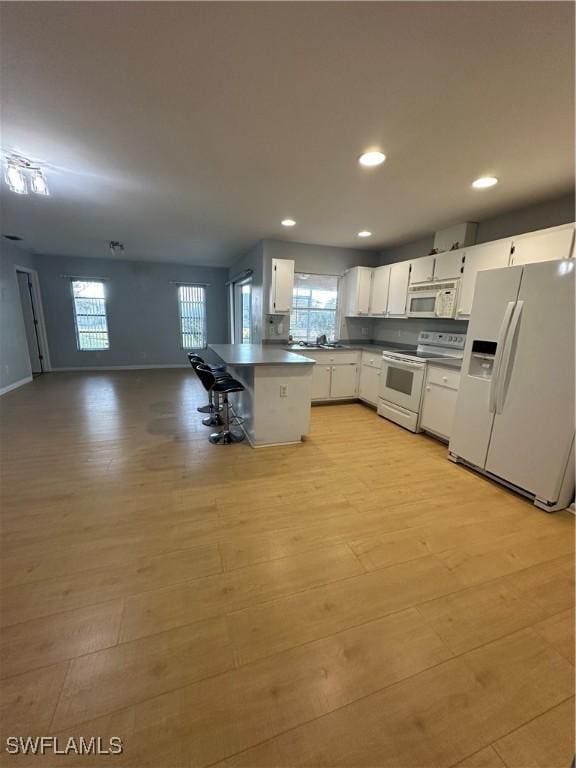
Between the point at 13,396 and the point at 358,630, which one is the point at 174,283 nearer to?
the point at 13,396

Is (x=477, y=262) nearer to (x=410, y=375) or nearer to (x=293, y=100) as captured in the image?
(x=410, y=375)

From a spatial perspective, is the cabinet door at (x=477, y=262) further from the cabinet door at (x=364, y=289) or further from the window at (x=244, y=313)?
the window at (x=244, y=313)

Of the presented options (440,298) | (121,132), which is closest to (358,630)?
Answer: (121,132)

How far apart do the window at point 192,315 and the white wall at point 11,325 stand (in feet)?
10.5

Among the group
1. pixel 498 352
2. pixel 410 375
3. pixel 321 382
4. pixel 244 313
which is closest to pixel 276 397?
pixel 321 382

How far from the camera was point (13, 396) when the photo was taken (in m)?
4.93

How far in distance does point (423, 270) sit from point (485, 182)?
1.47 m

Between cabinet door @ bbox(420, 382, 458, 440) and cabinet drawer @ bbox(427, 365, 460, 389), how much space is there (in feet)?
0.15

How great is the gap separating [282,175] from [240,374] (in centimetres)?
224

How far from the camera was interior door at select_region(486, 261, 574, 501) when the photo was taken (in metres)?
2.14

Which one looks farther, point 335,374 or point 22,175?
point 335,374

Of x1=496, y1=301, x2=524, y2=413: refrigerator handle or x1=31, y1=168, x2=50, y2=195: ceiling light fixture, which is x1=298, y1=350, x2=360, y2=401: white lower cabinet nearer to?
x1=496, y1=301, x2=524, y2=413: refrigerator handle

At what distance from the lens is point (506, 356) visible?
2.46 m

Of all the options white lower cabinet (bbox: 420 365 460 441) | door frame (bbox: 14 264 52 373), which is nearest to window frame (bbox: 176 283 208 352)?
door frame (bbox: 14 264 52 373)
